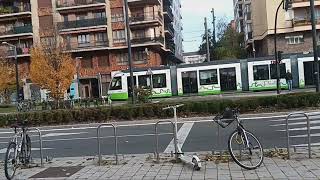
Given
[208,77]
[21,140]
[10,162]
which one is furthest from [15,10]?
[10,162]

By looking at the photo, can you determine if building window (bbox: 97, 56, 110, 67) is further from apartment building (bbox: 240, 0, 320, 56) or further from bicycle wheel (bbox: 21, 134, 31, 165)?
bicycle wheel (bbox: 21, 134, 31, 165)

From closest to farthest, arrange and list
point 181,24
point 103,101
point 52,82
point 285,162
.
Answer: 1. point 285,162
2. point 103,101
3. point 52,82
4. point 181,24

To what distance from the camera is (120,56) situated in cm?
6550

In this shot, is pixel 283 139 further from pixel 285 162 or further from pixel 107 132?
pixel 107 132

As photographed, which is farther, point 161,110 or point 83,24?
point 83,24

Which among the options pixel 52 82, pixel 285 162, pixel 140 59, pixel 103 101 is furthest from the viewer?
pixel 140 59

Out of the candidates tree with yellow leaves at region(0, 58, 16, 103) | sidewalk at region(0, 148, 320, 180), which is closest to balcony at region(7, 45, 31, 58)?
tree with yellow leaves at region(0, 58, 16, 103)

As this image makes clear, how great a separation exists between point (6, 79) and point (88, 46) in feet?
40.6

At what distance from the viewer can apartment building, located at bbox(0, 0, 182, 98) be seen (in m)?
64.7

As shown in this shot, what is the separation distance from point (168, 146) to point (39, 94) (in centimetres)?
5572

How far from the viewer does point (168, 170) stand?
9.33 m

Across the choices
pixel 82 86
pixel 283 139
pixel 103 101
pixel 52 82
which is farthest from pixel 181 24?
pixel 283 139

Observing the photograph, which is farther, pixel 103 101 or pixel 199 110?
pixel 103 101

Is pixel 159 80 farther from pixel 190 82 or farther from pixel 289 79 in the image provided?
pixel 289 79
